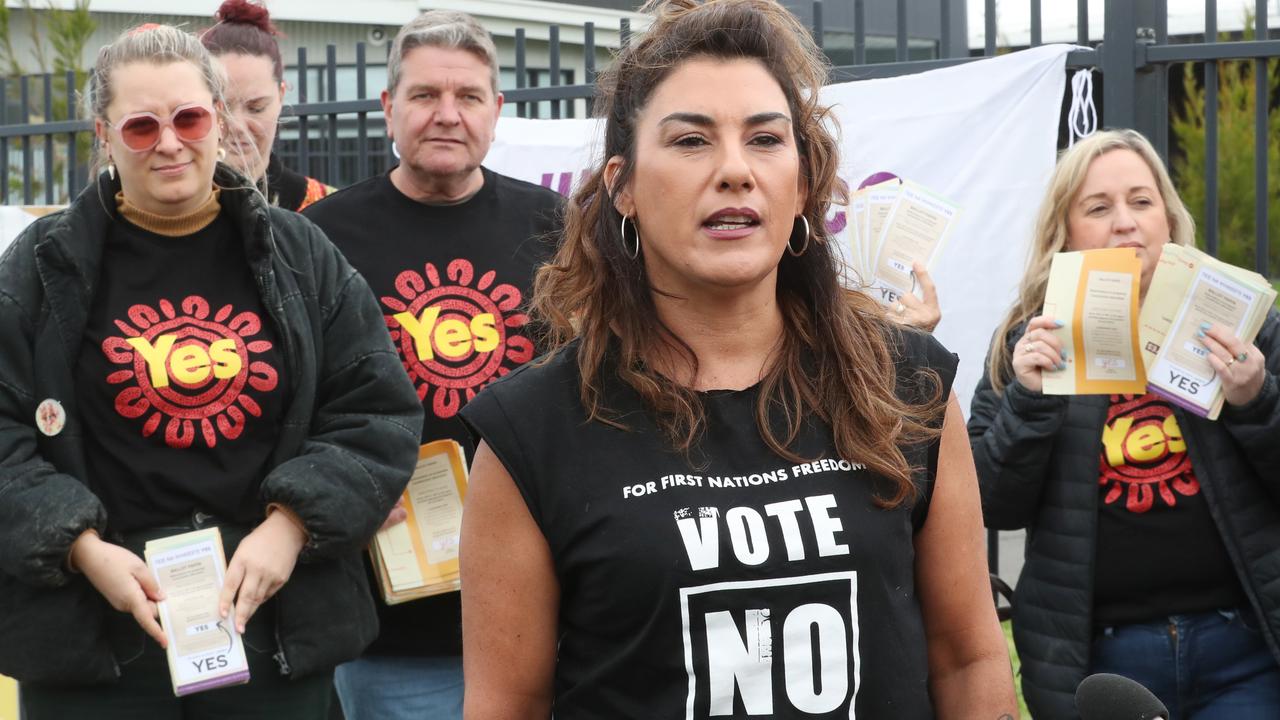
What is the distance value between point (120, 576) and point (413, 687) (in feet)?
3.13

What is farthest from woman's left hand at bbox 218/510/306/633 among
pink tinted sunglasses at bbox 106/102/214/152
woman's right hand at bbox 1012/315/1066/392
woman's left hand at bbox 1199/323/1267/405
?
woman's left hand at bbox 1199/323/1267/405

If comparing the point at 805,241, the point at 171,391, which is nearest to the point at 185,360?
the point at 171,391

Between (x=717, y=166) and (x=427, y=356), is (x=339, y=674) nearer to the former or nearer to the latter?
(x=427, y=356)

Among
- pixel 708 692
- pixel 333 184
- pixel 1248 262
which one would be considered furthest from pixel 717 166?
pixel 1248 262

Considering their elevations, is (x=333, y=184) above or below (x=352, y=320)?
above

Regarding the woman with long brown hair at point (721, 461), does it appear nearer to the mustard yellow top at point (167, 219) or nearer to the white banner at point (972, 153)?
the mustard yellow top at point (167, 219)

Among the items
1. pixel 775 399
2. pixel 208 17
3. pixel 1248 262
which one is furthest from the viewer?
pixel 208 17

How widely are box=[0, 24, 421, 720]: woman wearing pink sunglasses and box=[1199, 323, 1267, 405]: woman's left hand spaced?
200 cm

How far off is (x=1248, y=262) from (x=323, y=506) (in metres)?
11.9

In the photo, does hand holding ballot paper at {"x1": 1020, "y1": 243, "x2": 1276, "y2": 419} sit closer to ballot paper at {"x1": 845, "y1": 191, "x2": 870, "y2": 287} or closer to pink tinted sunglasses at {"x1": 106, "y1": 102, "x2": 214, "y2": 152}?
ballot paper at {"x1": 845, "y1": 191, "x2": 870, "y2": 287}

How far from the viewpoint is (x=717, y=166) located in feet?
7.18

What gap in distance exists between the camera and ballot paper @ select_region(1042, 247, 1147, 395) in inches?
140

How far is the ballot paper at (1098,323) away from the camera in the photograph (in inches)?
140

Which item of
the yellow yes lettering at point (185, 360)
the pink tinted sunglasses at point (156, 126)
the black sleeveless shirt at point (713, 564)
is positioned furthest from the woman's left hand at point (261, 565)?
the black sleeveless shirt at point (713, 564)
